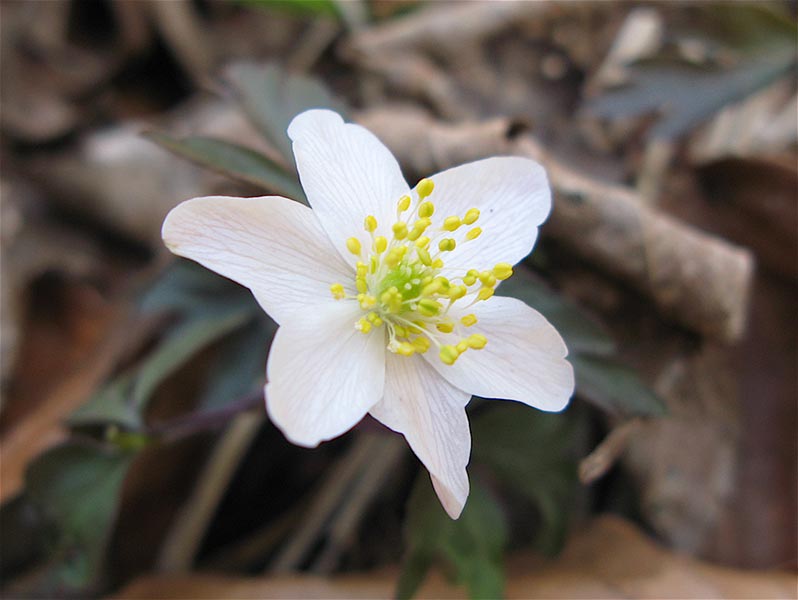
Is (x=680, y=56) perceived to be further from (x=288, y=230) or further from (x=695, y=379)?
(x=288, y=230)

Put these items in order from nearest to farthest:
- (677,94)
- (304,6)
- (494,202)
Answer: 1. (494,202)
2. (677,94)
3. (304,6)

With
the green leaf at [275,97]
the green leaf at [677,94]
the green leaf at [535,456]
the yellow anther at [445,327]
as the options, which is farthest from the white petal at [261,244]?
the green leaf at [677,94]

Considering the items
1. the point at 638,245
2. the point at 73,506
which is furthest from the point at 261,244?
the point at 638,245

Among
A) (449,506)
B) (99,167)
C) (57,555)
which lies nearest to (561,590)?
(449,506)

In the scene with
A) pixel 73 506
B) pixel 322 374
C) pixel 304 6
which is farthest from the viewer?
pixel 304 6

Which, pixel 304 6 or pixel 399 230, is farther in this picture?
pixel 304 6

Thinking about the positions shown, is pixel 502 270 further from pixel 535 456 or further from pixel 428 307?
pixel 535 456

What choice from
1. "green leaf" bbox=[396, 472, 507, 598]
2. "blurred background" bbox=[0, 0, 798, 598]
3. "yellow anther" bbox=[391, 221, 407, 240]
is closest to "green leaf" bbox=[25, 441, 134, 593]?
"blurred background" bbox=[0, 0, 798, 598]
